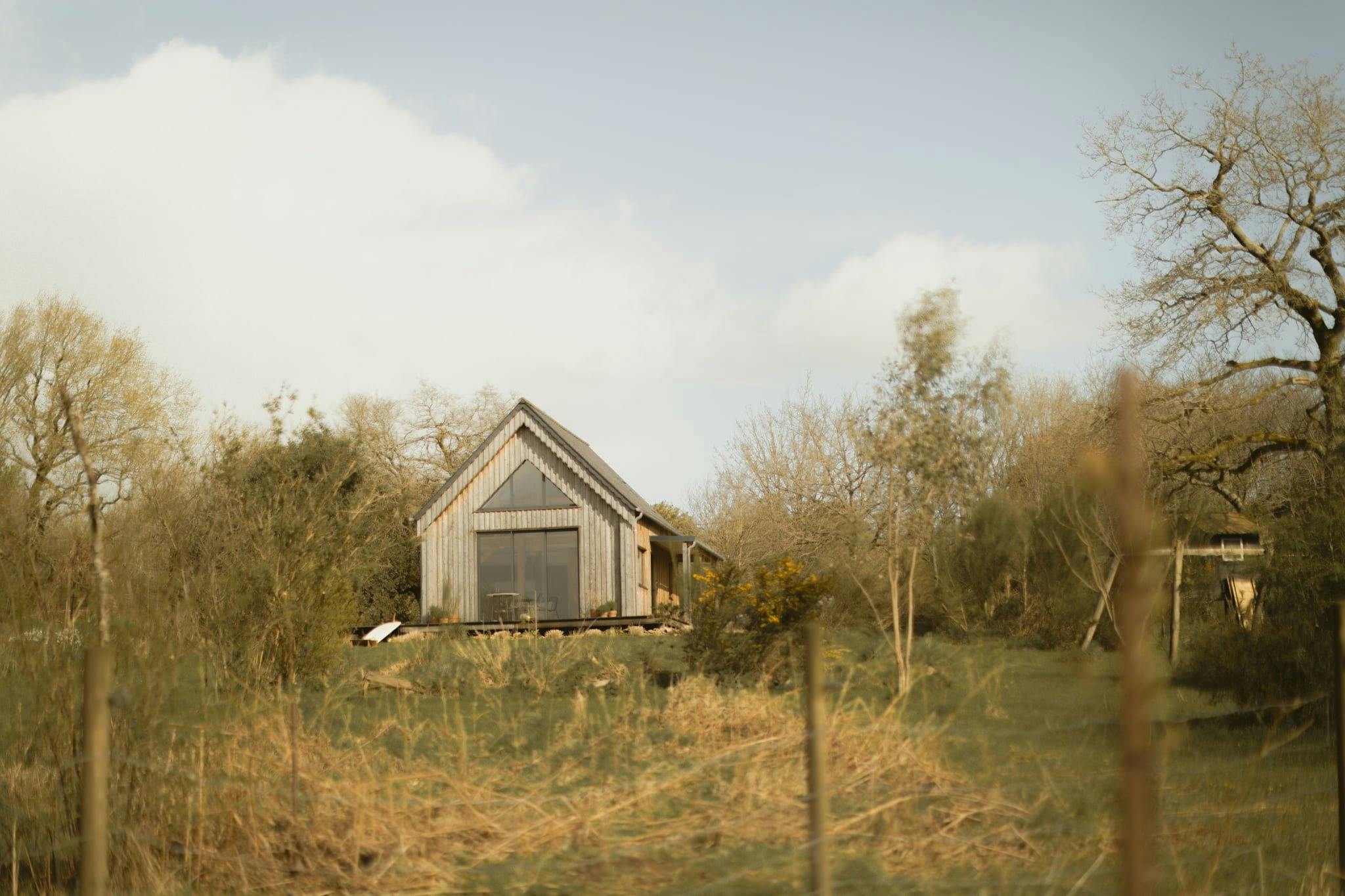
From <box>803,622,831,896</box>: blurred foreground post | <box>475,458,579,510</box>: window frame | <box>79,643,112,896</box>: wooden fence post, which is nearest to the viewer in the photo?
<box>803,622,831,896</box>: blurred foreground post

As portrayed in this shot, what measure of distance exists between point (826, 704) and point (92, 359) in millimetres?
28081

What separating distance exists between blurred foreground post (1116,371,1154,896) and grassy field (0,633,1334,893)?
2847mm

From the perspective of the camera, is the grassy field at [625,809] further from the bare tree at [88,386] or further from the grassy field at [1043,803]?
the bare tree at [88,386]

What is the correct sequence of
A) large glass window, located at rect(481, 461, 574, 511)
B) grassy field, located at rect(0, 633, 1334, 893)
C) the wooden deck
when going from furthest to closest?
1. large glass window, located at rect(481, 461, 574, 511)
2. the wooden deck
3. grassy field, located at rect(0, 633, 1334, 893)

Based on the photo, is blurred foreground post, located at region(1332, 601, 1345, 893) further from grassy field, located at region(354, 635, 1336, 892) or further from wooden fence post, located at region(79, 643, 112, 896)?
wooden fence post, located at region(79, 643, 112, 896)

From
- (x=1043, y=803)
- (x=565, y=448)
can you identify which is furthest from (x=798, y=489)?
(x=1043, y=803)

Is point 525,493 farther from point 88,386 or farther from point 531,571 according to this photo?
point 88,386

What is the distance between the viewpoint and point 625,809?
6.38m

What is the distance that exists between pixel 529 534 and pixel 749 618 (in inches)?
585

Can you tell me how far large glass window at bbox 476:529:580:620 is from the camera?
89.4 feet

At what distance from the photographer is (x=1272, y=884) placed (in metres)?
5.75

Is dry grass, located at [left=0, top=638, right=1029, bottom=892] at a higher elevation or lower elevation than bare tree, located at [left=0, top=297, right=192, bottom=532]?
lower

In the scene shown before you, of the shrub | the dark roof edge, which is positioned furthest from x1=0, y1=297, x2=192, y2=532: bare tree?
the shrub

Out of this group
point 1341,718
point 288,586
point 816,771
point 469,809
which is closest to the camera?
point 816,771
